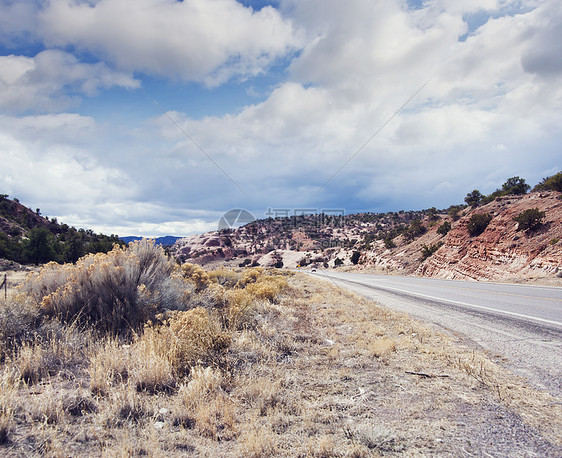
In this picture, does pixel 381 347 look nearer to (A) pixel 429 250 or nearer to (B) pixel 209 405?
(B) pixel 209 405

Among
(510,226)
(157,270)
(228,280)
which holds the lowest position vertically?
(228,280)

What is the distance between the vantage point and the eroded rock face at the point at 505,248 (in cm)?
2052

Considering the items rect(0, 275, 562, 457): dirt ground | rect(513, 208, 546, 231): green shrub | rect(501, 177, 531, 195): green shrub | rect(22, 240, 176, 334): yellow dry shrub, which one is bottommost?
rect(0, 275, 562, 457): dirt ground

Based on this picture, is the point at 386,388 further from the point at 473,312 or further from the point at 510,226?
the point at 510,226

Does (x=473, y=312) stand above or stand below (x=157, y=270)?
below

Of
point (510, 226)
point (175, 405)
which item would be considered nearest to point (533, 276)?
point (510, 226)

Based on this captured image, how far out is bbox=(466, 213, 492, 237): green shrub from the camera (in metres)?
28.8

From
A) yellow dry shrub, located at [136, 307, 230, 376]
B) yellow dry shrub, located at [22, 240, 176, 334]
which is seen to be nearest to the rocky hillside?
yellow dry shrub, located at [136, 307, 230, 376]

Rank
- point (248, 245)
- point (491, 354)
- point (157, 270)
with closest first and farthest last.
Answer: point (491, 354) < point (157, 270) < point (248, 245)

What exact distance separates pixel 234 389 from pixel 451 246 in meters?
32.3

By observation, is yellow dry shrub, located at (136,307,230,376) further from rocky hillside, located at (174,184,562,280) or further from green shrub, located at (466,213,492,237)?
green shrub, located at (466,213,492,237)

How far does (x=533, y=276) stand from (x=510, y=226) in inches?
304

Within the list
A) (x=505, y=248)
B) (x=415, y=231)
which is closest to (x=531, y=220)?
(x=505, y=248)

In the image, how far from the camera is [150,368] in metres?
3.97
